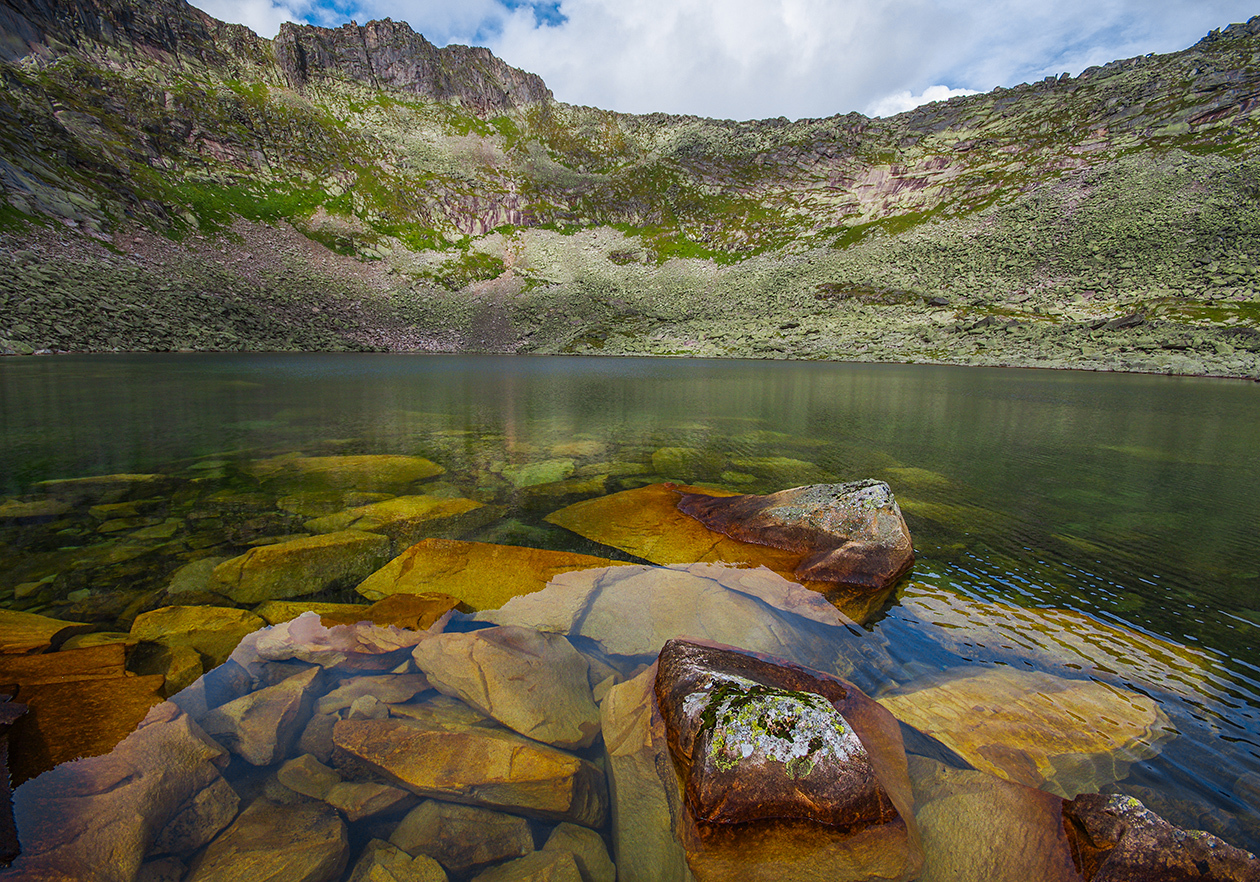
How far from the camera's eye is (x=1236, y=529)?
374 inches

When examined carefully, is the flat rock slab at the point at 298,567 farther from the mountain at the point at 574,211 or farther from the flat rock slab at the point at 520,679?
the mountain at the point at 574,211

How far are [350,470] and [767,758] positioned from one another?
12.2 metres

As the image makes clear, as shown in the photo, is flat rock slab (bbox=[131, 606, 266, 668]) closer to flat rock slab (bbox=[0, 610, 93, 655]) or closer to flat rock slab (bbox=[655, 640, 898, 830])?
flat rock slab (bbox=[0, 610, 93, 655])

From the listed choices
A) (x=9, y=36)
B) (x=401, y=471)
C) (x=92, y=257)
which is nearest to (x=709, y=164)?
(x=92, y=257)

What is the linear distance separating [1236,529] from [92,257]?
329 ft

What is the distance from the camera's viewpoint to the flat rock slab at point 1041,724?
382 centimetres

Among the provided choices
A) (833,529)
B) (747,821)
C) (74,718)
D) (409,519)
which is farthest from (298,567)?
(833,529)

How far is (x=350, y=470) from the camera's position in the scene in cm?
1236

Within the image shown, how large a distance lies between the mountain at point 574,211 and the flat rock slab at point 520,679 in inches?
2963

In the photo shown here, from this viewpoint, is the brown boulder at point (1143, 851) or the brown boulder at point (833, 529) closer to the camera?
the brown boulder at point (1143, 851)

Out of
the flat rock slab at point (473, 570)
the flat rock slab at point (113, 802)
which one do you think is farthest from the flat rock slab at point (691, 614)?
the flat rock slab at point (113, 802)

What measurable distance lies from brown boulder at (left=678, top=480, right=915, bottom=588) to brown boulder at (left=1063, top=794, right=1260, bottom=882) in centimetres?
387

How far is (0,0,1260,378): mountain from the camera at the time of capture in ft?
210

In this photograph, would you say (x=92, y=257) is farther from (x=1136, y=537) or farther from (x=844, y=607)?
(x=1136, y=537)
